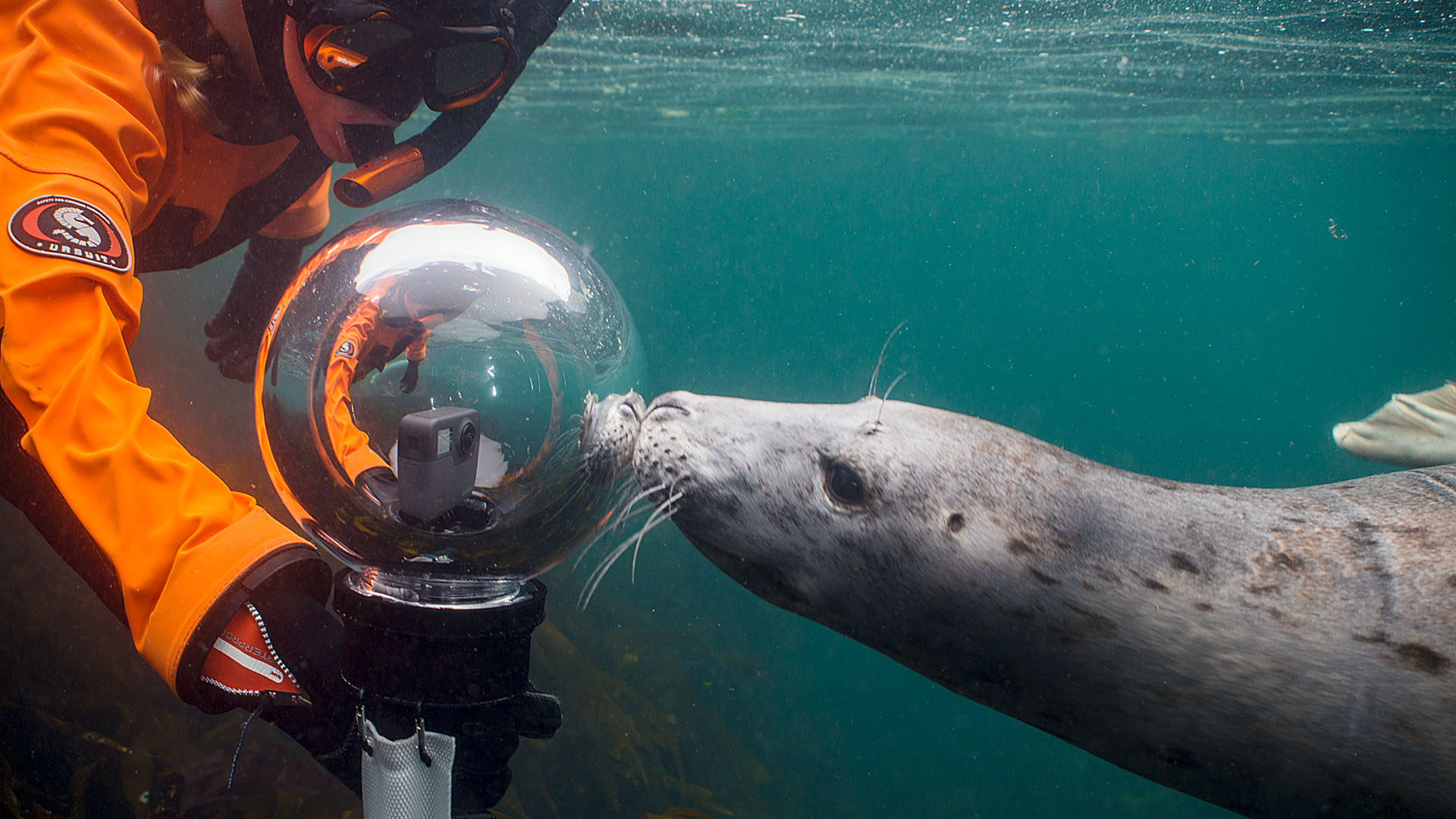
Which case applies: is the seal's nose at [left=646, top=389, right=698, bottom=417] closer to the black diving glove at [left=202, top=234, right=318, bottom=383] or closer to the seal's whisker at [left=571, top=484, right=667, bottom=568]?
the seal's whisker at [left=571, top=484, right=667, bottom=568]

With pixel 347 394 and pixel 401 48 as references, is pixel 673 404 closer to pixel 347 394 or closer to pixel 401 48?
pixel 347 394

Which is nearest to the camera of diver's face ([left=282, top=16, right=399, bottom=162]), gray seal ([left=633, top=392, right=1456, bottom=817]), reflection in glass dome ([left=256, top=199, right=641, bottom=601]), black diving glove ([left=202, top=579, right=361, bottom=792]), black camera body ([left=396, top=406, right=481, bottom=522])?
black camera body ([left=396, top=406, right=481, bottom=522])

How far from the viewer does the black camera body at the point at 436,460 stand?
4.47 feet

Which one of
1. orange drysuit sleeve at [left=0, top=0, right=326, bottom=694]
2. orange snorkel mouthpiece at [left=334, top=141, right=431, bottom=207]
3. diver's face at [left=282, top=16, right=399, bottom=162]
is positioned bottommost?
orange drysuit sleeve at [left=0, top=0, right=326, bottom=694]

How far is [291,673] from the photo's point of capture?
60.1 inches

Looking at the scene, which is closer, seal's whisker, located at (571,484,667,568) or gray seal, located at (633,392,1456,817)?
gray seal, located at (633,392,1456,817)

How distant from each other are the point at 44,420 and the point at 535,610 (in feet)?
3.36

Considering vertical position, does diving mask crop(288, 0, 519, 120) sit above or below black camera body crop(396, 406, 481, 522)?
above

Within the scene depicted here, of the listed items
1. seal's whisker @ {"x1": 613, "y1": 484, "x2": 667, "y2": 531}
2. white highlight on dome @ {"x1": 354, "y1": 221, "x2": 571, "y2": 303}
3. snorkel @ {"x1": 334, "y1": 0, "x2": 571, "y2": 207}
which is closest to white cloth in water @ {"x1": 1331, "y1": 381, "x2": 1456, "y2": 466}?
seal's whisker @ {"x1": 613, "y1": 484, "x2": 667, "y2": 531}

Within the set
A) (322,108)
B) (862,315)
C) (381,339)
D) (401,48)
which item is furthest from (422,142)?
(862,315)

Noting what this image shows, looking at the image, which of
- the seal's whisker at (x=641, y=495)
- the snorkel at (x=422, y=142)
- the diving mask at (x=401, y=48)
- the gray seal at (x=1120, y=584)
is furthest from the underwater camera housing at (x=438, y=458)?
the diving mask at (x=401, y=48)

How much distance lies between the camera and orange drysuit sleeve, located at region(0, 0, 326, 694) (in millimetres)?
1407

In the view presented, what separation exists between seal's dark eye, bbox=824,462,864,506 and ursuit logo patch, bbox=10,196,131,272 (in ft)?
5.91

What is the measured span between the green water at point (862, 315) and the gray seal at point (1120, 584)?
1171mm
